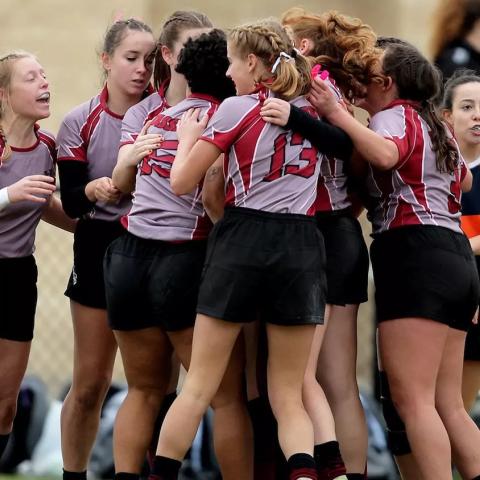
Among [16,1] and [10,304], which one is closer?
[10,304]

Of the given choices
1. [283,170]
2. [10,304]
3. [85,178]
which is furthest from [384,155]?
[10,304]

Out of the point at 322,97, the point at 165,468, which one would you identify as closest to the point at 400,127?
the point at 322,97

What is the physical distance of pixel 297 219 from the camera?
Result: 5.31m

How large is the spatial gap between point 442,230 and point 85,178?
162 cm

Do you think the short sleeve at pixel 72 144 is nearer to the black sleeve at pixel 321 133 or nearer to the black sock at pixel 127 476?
the black sleeve at pixel 321 133

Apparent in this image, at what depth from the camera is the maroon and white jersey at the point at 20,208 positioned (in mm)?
6160

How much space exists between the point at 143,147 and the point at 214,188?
34cm

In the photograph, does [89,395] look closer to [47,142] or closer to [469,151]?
[47,142]

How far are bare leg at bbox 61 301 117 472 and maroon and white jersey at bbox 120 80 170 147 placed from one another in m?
0.85

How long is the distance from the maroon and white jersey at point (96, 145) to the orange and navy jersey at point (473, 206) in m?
1.52

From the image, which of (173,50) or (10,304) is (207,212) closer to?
(173,50)

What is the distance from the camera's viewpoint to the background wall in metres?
10.6

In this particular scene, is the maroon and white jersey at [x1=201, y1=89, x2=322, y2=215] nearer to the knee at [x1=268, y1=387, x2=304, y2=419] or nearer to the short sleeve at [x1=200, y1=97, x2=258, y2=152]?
the short sleeve at [x1=200, y1=97, x2=258, y2=152]

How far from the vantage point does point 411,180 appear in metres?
5.55
